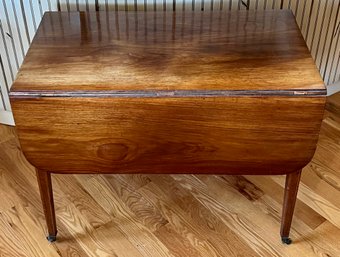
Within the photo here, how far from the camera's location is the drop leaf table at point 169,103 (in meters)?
1.10

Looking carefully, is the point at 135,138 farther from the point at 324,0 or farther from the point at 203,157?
the point at 324,0

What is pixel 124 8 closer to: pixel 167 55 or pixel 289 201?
pixel 167 55

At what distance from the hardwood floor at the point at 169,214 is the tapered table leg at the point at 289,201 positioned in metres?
0.04

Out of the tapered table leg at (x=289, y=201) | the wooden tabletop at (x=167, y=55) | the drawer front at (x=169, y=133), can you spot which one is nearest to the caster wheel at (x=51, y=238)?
the drawer front at (x=169, y=133)

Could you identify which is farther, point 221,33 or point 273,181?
point 273,181

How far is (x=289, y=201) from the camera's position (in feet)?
4.28

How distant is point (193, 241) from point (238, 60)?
531 millimetres

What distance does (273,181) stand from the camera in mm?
1589

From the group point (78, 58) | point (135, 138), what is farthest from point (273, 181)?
point (78, 58)

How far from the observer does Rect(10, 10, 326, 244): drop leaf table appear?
1096mm

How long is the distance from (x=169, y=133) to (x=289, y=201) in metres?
0.39

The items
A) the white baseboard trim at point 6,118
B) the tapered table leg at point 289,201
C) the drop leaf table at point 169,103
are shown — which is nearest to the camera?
the drop leaf table at point 169,103

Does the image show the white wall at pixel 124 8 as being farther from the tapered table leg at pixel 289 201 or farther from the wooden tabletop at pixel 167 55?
the tapered table leg at pixel 289 201

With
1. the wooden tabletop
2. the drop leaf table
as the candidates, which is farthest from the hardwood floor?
the wooden tabletop
